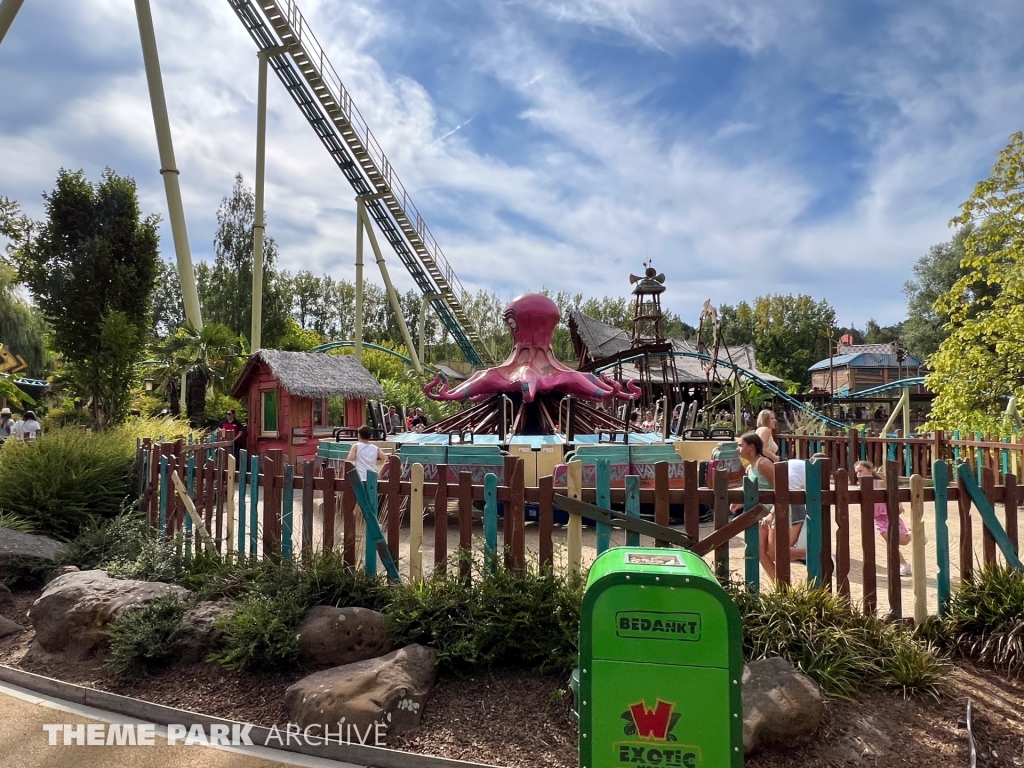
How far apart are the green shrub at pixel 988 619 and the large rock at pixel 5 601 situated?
249 inches

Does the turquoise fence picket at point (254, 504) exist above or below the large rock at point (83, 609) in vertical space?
above

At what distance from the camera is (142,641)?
3766 mm

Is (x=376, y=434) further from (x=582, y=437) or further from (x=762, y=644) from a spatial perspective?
(x=762, y=644)

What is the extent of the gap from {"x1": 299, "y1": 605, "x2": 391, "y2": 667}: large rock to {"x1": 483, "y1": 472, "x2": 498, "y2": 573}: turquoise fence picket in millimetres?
693

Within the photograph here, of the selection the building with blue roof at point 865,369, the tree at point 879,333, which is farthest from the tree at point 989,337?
the tree at point 879,333

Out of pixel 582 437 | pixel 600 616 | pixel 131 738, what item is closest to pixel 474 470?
pixel 582 437

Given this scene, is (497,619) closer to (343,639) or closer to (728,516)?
(343,639)

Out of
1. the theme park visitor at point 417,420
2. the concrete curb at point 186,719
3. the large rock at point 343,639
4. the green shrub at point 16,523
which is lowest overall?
the concrete curb at point 186,719

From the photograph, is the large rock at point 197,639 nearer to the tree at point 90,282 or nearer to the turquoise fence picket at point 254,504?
the turquoise fence picket at point 254,504

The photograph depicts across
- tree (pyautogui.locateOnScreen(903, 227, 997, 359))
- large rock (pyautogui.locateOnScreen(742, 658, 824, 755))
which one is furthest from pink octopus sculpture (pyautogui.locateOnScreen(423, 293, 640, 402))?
tree (pyautogui.locateOnScreen(903, 227, 997, 359))

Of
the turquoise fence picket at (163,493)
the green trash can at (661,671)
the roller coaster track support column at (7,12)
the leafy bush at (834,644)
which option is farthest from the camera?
the roller coaster track support column at (7,12)

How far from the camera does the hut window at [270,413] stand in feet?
51.3

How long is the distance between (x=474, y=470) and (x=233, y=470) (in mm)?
3308

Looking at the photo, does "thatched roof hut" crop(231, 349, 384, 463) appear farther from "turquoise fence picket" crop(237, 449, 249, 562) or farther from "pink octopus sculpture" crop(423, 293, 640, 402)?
"turquoise fence picket" crop(237, 449, 249, 562)
